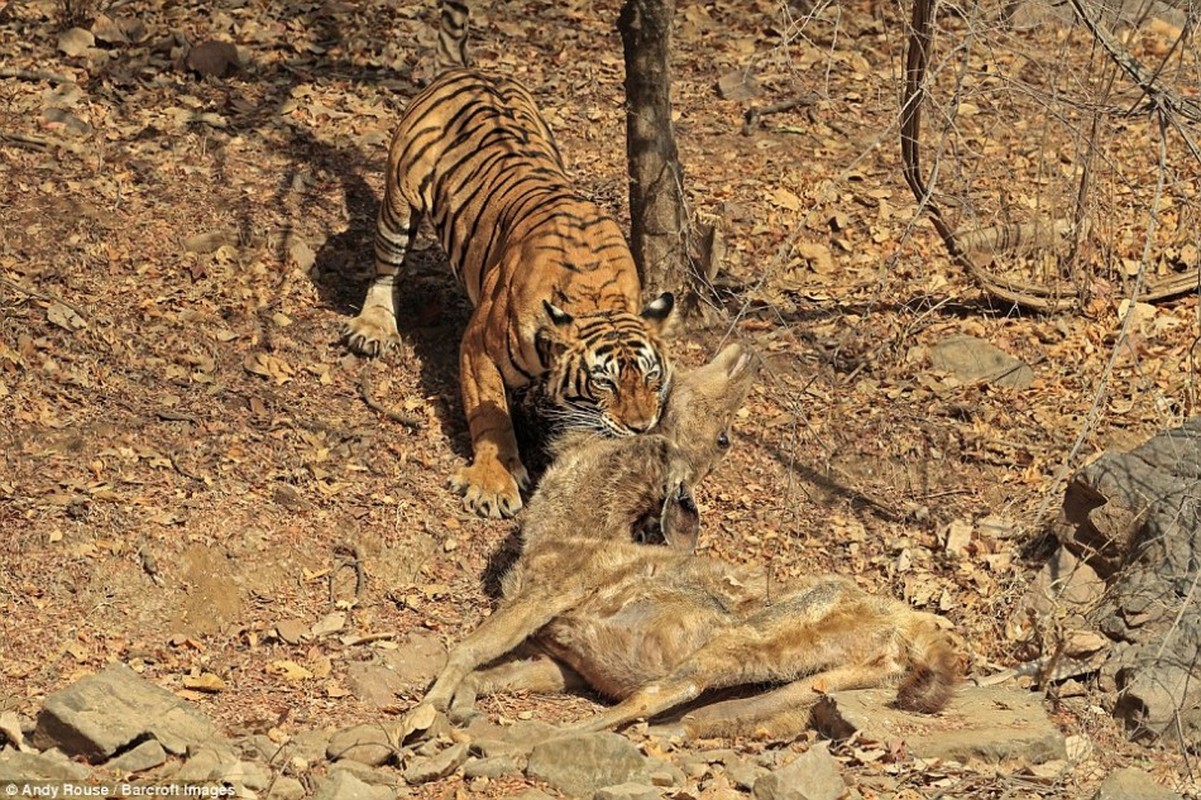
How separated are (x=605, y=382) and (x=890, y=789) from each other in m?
2.44

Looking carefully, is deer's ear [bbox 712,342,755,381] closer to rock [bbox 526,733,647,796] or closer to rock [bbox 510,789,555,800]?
rock [bbox 526,733,647,796]

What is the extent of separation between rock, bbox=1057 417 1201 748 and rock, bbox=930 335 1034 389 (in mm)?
1501

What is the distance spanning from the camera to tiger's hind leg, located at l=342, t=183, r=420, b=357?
312 inches

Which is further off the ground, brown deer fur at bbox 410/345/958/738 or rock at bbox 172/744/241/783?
brown deer fur at bbox 410/345/958/738

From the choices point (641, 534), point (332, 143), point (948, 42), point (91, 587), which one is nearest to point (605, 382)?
point (641, 534)

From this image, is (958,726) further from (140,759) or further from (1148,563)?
(140,759)

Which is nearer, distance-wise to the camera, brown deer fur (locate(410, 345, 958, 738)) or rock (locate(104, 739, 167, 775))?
rock (locate(104, 739, 167, 775))

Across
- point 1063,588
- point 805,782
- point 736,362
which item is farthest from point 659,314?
point 805,782

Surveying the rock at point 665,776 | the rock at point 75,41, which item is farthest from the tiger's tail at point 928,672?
the rock at point 75,41

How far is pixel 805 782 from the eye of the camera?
4582mm

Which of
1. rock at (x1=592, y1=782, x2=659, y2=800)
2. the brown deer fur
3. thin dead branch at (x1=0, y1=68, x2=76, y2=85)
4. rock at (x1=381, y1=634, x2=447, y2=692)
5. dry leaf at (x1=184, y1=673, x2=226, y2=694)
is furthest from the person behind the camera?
thin dead branch at (x1=0, y1=68, x2=76, y2=85)

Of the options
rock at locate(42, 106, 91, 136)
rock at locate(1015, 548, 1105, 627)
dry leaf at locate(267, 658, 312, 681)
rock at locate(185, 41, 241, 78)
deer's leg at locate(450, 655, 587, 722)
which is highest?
rock at locate(185, 41, 241, 78)

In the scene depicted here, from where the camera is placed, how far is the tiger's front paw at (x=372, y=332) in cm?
784

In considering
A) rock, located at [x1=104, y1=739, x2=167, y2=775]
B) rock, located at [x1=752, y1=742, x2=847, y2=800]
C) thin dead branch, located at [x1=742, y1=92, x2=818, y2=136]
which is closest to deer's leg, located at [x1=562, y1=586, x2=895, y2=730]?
rock, located at [x1=752, y1=742, x2=847, y2=800]
